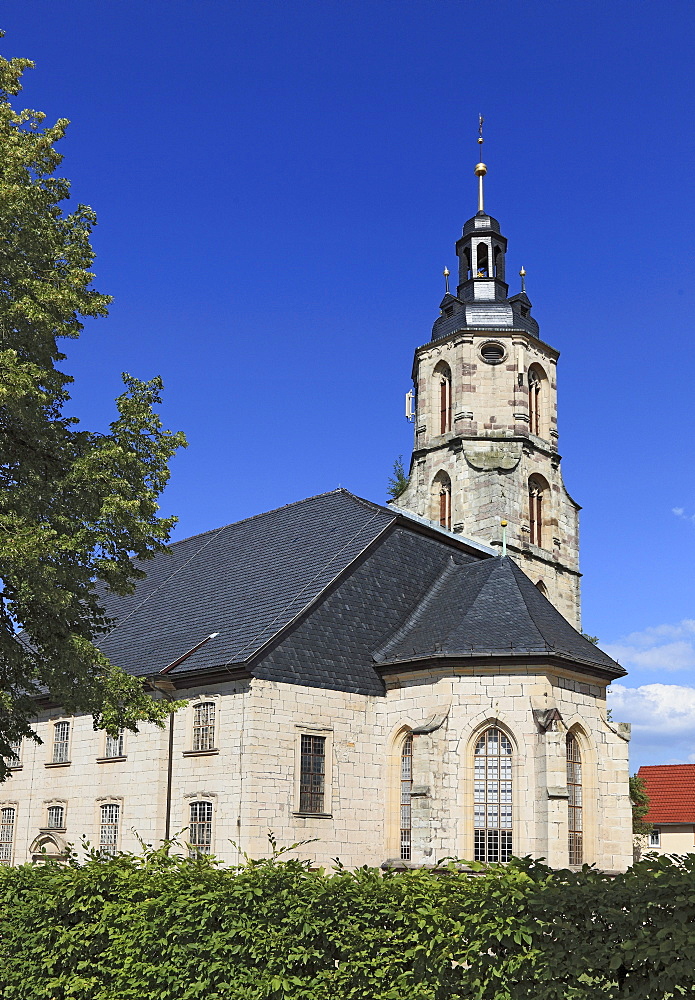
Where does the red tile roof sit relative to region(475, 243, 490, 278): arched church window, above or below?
below

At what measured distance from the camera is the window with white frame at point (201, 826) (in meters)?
24.1

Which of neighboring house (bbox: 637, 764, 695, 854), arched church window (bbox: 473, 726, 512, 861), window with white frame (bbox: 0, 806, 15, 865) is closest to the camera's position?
arched church window (bbox: 473, 726, 512, 861)

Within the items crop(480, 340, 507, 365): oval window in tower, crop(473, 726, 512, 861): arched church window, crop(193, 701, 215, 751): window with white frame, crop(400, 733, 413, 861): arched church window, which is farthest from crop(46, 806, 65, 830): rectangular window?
crop(480, 340, 507, 365): oval window in tower

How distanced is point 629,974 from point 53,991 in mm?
6233

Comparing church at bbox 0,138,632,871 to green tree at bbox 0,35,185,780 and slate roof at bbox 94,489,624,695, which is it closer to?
slate roof at bbox 94,489,624,695

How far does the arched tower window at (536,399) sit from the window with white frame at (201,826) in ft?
82.0

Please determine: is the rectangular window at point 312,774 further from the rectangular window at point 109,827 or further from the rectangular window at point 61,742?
the rectangular window at point 61,742

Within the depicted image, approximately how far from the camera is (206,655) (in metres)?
26.0

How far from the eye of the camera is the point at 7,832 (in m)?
32.1

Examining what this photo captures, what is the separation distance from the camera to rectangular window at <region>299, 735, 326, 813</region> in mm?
24203

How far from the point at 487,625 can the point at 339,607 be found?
13.3 ft

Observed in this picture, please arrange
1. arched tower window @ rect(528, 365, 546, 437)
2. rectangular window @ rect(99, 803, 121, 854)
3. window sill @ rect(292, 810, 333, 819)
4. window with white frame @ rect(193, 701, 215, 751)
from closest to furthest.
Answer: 1. window sill @ rect(292, 810, 333, 819)
2. window with white frame @ rect(193, 701, 215, 751)
3. rectangular window @ rect(99, 803, 121, 854)
4. arched tower window @ rect(528, 365, 546, 437)

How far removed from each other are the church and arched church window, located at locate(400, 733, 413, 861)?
42mm

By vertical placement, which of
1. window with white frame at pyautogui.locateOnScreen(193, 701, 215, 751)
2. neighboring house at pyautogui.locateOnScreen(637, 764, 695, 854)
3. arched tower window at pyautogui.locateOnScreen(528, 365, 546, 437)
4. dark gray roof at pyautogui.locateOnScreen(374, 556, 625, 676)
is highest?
arched tower window at pyautogui.locateOnScreen(528, 365, 546, 437)
